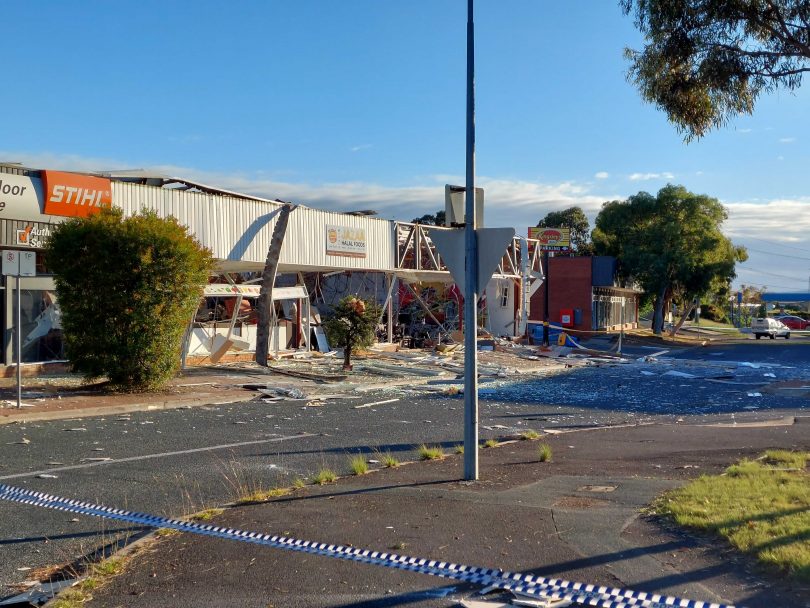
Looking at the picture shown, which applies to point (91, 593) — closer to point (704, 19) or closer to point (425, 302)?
point (704, 19)

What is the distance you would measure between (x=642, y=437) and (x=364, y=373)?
1194cm

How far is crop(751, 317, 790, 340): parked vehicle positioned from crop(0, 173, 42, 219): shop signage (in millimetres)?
53036

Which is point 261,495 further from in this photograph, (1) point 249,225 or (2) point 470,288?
(1) point 249,225

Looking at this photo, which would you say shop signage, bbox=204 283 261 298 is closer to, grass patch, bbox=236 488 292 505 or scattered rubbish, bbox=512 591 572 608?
grass patch, bbox=236 488 292 505

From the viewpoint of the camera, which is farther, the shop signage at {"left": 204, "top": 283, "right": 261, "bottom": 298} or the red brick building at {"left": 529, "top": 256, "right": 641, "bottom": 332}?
the red brick building at {"left": 529, "top": 256, "right": 641, "bottom": 332}

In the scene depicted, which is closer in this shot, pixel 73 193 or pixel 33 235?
pixel 33 235

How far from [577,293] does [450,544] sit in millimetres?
48828

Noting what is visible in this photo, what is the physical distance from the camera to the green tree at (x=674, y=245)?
54281mm

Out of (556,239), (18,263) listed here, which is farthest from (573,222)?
Result: (18,263)

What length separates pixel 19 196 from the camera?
64.6ft

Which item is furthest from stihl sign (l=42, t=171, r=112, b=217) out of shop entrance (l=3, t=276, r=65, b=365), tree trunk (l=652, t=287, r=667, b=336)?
tree trunk (l=652, t=287, r=667, b=336)

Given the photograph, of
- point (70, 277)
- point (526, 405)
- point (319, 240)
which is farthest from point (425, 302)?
point (70, 277)

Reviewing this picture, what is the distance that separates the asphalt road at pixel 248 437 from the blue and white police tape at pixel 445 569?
0.31 m

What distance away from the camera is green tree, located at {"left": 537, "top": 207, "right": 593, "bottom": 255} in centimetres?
8662
